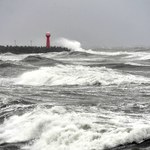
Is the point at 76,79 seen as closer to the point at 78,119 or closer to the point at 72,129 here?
the point at 78,119

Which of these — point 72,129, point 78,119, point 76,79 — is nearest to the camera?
point 72,129

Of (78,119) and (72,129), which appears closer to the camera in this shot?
(72,129)

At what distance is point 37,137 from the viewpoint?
830 cm

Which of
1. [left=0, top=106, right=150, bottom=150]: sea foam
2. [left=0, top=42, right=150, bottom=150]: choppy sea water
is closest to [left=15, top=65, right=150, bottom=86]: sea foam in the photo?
[left=0, top=42, right=150, bottom=150]: choppy sea water

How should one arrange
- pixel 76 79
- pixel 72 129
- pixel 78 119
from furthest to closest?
pixel 76 79 → pixel 78 119 → pixel 72 129

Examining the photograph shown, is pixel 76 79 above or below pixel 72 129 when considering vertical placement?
above

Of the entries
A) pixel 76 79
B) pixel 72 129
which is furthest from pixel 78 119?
pixel 76 79

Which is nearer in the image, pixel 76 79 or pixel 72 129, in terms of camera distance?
pixel 72 129

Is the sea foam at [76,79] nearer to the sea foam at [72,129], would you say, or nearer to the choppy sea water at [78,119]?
the choppy sea water at [78,119]

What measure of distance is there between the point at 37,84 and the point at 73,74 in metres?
2.21

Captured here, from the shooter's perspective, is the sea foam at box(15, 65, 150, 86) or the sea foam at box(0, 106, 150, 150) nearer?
the sea foam at box(0, 106, 150, 150)

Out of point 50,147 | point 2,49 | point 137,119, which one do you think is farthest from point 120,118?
point 2,49

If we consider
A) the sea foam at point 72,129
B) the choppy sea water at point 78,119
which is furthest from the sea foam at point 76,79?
the sea foam at point 72,129

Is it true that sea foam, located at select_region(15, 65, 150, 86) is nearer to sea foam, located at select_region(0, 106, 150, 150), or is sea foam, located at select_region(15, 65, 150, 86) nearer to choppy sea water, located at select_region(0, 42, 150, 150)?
choppy sea water, located at select_region(0, 42, 150, 150)
